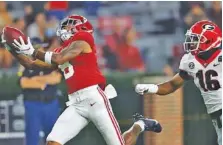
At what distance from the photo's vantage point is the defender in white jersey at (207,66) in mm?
5039

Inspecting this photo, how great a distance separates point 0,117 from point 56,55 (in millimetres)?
1693

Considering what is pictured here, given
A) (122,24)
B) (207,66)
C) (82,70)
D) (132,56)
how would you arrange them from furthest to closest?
(122,24)
(132,56)
(207,66)
(82,70)

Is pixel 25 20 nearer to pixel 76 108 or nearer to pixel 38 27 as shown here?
pixel 38 27

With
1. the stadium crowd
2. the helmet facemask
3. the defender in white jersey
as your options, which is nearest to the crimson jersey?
the defender in white jersey

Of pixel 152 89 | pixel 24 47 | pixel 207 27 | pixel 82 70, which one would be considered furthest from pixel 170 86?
pixel 24 47

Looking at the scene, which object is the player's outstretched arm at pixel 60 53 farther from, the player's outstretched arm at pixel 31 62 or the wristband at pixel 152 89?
the wristband at pixel 152 89

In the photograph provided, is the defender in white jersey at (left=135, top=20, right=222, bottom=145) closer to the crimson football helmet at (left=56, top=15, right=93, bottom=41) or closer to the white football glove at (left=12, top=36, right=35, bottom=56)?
the crimson football helmet at (left=56, top=15, right=93, bottom=41)

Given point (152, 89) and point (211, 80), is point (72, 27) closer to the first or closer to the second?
point (152, 89)

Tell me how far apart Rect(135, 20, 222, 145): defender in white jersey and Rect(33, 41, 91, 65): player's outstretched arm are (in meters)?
0.62

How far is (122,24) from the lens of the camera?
6836mm

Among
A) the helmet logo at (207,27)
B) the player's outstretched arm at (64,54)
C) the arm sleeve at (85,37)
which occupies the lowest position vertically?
the player's outstretched arm at (64,54)

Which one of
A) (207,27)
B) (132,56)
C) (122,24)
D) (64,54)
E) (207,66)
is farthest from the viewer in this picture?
(122,24)

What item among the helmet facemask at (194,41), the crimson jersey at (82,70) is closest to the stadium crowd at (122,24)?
the helmet facemask at (194,41)

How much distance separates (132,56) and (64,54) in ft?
6.28
